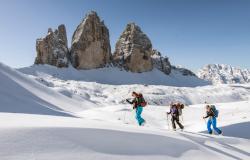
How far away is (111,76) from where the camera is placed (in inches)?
3457

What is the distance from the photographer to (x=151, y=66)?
100312mm

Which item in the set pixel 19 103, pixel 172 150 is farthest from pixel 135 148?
pixel 19 103

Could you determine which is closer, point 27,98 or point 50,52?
point 27,98

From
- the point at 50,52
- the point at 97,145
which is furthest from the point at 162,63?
the point at 97,145

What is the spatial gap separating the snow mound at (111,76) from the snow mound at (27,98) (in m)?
37.1

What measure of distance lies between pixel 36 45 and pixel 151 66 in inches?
1500

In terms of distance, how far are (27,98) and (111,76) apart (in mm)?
59442

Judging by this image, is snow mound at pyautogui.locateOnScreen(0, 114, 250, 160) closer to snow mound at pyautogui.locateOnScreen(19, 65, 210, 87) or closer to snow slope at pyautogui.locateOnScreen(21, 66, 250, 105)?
snow slope at pyautogui.locateOnScreen(21, 66, 250, 105)

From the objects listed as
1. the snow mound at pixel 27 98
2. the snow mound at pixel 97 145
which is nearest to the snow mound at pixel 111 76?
the snow mound at pixel 27 98

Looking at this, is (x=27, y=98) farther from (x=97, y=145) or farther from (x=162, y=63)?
(x=162, y=63)

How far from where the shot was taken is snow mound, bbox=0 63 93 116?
24562 mm

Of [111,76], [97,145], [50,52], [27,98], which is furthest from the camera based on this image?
[111,76]

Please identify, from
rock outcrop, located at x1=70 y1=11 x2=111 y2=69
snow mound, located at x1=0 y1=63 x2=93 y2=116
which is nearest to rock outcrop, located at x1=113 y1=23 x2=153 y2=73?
rock outcrop, located at x1=70 y1=11 x2=111 y2=69

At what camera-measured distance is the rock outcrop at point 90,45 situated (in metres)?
87.8
